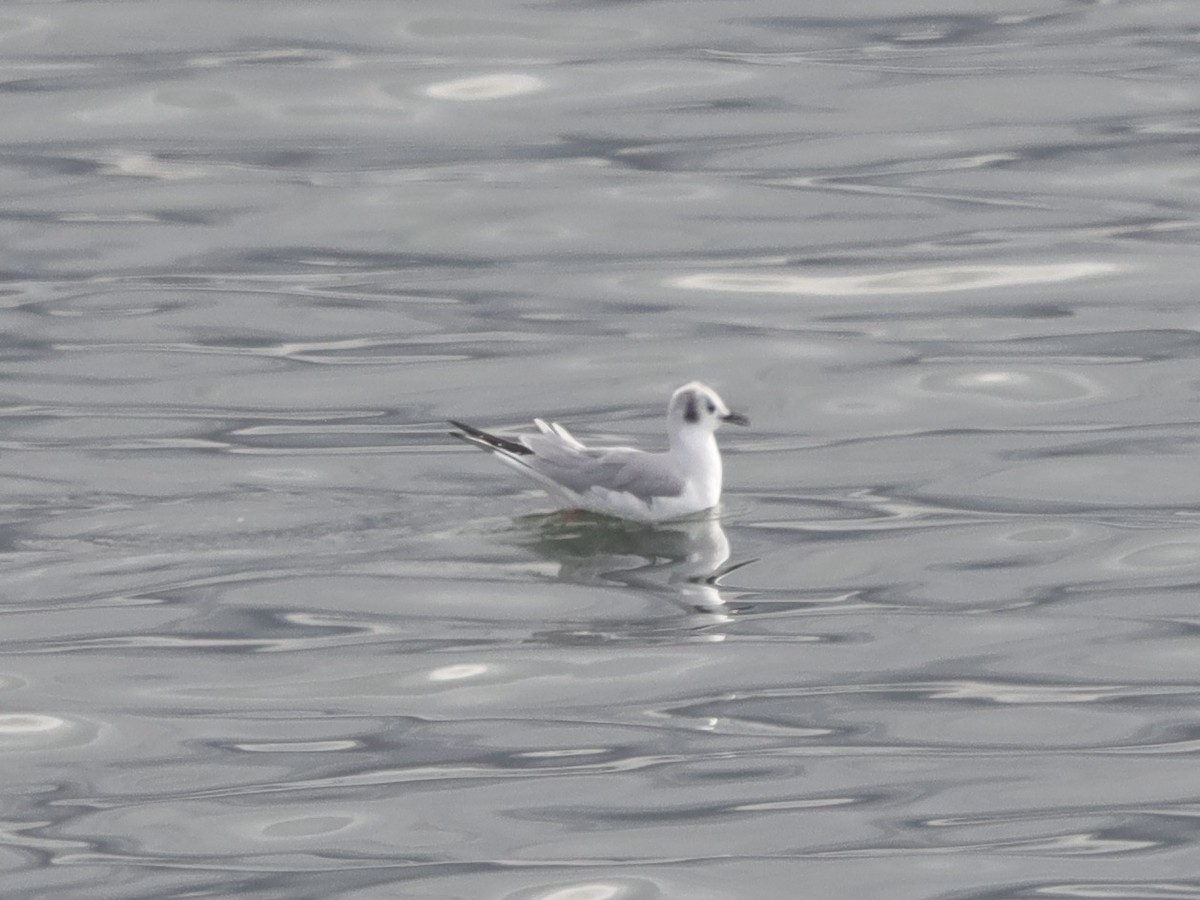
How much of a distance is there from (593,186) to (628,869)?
484 inches

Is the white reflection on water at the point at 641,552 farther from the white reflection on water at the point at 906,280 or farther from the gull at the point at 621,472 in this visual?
the white reflection on water at the point at 906,280

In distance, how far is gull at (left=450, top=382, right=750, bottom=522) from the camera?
13.6m

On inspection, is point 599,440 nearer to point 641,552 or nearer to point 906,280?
point 641,552

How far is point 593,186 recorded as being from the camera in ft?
68.7

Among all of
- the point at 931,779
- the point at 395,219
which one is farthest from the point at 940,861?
the point at 395,219

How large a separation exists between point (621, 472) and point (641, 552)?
438mm

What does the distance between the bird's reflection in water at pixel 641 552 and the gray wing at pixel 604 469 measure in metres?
0.23

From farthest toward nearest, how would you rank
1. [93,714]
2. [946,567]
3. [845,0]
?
[845,0], [946,567], [93,714]

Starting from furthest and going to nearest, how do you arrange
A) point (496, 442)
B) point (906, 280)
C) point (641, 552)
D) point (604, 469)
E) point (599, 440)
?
point (906, 280) < point (599, 440) < point (496, 442) < point (604, 469) < point (641, 552)

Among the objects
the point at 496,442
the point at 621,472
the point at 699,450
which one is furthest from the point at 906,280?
the point at 496,442

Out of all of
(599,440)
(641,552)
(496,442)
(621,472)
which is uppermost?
(496,442)

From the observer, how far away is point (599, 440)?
15.7 metres

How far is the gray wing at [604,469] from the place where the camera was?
535 inches

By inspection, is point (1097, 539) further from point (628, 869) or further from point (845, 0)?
point (845, 0)
